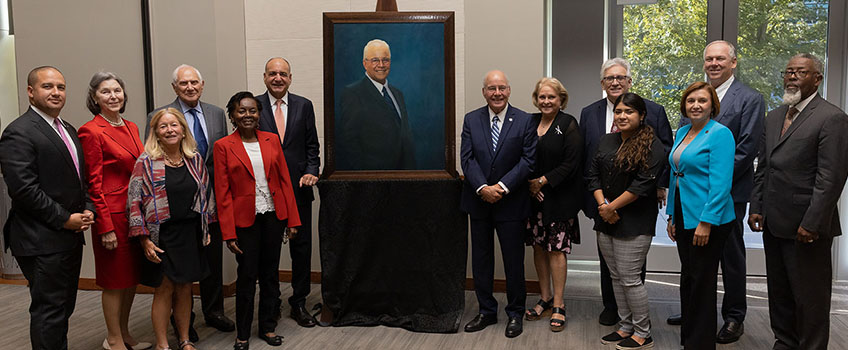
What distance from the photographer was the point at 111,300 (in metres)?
3.32

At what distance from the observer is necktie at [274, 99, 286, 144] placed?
393 centimetres

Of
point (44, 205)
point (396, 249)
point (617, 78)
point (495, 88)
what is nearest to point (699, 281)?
point (617, 78)

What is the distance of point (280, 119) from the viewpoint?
13.0 ft

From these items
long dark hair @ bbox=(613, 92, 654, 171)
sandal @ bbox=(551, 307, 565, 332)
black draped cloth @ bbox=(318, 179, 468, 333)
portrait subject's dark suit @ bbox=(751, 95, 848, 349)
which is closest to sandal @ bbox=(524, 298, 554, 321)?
sandal @ bbox=(551, 307, 565, 332)

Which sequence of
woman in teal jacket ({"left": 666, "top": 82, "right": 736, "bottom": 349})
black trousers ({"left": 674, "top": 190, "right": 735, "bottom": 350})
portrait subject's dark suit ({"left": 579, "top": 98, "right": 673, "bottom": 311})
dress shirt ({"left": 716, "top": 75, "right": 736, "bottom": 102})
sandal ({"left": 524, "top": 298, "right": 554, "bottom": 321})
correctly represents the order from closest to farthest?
1. woman in teal jacket ({"left": 666, "top": 82, "right": 736, "bottom": 349})
2. black trousers ({"left": 674, "top": 190, "right": 735, "bottom": 350})
3. dress shirt ({"left": 716, "top": 75, "right": 736, "bottom": 102})
4. portrait subject's dark suit ({"left": 579, "top": 98, "right": 673, "bottom": 311})
5. sandal ({"left": 524, "top": 298, "right": 554, "bottom": 321})

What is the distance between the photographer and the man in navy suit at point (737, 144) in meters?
3.42

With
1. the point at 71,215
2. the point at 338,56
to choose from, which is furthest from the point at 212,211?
the point at 338,56

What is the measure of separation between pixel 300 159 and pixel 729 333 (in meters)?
2.82

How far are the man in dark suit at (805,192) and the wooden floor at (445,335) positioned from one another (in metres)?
0.60

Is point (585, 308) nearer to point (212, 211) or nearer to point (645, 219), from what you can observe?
point (645, 219)

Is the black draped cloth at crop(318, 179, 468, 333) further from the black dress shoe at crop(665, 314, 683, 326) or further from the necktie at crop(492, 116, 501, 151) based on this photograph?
the black dress shoe at crop(665, 314, 683, 326)

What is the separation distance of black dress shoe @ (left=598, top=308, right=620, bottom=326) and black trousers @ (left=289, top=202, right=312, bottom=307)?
76.4 inches

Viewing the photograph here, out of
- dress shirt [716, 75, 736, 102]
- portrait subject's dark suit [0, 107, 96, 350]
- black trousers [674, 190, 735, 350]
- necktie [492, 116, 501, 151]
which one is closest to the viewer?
portrait subject's dark suit [0, 107, 96, 350]

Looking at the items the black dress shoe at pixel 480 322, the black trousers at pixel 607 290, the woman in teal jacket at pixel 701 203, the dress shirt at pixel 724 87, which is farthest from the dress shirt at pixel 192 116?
the dress shirt at pixel 724 87
